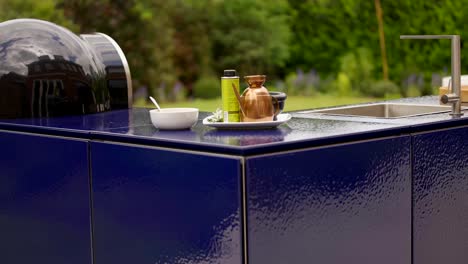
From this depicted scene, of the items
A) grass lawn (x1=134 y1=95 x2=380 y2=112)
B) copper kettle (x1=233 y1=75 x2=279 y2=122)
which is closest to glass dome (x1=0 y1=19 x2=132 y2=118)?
copper kettle (x1=233 y1=75 x2=279 y2=122)

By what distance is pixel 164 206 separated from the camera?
284cm

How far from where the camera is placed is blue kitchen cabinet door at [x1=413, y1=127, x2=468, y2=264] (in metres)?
3.19

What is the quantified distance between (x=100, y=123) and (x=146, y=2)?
11.0 m

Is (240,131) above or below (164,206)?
above

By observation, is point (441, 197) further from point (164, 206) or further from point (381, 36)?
point (381, 36)

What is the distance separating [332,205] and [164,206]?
59 cm

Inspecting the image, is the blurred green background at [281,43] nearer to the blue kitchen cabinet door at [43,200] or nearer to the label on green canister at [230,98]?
the blue kitchen cabinet door at [43,200]

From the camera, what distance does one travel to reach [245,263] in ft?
8.46

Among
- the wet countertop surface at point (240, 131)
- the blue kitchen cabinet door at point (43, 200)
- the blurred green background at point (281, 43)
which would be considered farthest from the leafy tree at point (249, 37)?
the blue kitchen cabinet door at point (43, 200)

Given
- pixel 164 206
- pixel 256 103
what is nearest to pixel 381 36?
pixel 256 103

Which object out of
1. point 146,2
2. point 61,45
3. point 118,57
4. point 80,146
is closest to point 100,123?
point 80,146

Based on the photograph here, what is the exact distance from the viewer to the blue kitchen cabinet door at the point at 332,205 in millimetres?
2613

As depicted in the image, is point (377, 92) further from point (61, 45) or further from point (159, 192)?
point (159, 192)

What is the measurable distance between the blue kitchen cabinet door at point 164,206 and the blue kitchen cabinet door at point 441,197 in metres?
0.92
